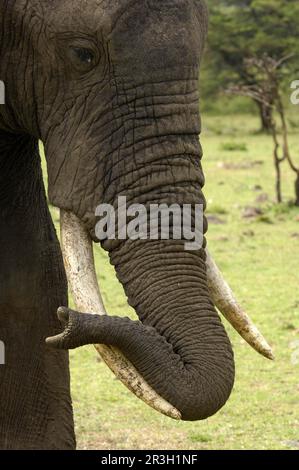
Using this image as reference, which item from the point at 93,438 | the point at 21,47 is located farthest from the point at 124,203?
the point at 93,438

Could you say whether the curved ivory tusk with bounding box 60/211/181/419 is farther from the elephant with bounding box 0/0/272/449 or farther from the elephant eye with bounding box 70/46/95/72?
the elephant eye with bounding box 70/46/95/72

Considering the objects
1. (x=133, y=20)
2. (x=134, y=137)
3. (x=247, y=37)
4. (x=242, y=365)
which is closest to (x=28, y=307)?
(x=134, y=137)

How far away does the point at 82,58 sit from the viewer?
9.54 ft

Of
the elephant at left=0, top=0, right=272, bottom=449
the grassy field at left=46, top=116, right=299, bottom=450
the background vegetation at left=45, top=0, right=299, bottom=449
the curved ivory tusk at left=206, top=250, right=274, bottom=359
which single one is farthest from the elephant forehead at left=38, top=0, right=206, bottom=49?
the background vegetation at left=45, top=0, right=299, bottom=449

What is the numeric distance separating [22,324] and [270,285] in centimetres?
439

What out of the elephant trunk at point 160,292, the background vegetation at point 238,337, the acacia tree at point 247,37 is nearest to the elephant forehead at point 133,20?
the elephant trunk at point 160,292

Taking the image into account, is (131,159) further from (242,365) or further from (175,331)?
(242,365)

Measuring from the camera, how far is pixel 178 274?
9.22ft

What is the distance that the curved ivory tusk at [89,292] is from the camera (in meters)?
2.67

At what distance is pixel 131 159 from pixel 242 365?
3.28 m

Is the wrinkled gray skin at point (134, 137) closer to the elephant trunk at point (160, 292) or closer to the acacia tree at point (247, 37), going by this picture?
the elephant trunk at point (160, 292)

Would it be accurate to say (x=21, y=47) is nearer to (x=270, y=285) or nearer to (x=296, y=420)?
(x=296, y=420)

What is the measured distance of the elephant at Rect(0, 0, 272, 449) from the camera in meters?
2.67

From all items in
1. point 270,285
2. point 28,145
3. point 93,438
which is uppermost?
point 28,145
